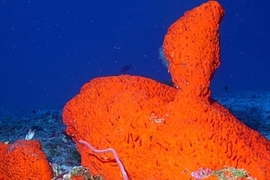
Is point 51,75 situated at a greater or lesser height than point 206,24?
greater

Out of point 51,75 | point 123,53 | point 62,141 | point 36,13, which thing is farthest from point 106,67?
point 62,141

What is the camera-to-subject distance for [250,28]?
166 meters

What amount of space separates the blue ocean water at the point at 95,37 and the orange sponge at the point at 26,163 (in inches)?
5001

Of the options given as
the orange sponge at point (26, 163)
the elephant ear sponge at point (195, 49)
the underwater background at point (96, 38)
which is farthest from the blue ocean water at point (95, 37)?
the orange sponge at point (26, 163)

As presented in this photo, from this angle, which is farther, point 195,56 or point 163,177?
point 195,56

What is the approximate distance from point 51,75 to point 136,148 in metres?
154

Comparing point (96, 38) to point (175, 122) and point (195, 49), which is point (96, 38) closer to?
point (195, 49)

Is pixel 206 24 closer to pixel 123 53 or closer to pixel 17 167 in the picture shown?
pixel 17 167

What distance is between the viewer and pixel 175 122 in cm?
290

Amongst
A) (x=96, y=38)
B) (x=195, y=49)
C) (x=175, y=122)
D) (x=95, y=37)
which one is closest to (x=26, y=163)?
(x=175, y=122)

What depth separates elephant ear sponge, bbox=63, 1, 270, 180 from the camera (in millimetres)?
2695

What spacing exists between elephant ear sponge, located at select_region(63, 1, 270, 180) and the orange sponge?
48 cm

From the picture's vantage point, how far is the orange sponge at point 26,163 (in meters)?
3.40

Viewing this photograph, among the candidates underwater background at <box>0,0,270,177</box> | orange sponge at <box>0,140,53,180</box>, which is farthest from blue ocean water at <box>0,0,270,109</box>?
orange sponge at <box>0,140,53,180</box>
